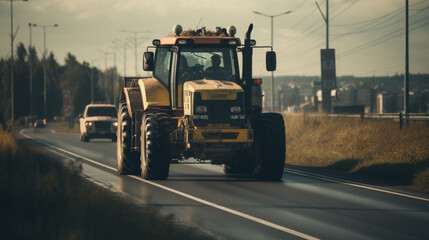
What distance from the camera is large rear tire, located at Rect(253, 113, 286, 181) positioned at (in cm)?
1791

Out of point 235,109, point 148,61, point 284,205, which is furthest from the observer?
point 148,61

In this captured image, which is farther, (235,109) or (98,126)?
(98,126)

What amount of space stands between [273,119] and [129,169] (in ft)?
14.3

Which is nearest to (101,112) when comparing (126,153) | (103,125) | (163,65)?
(103,125)

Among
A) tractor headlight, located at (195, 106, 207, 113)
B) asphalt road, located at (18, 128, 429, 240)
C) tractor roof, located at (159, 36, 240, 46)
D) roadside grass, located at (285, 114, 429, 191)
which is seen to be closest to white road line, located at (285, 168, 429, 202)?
asphalt road, located at (18, 128, 429, 240)

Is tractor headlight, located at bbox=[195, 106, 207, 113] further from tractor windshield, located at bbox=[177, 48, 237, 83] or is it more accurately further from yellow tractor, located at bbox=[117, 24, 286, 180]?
tractor windshield, located at bbox=[177, 48, 237, 83]

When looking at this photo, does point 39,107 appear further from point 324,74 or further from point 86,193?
point 86,193

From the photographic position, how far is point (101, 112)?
4150 centimetres

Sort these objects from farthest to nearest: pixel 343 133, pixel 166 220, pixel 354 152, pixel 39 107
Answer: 1. pixel 39 107
2. pixel 343 133
3. pixel 354 152
4. pixel 166 220

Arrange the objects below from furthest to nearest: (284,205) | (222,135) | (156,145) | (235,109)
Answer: (235,109) < (222,135) < (156,145) < (284,205)

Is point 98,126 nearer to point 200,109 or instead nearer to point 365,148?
point 365,148

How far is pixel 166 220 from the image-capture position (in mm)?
10523

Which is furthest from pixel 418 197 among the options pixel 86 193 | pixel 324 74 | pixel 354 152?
pixel 324 74

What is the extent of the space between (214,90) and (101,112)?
25.0 metres
